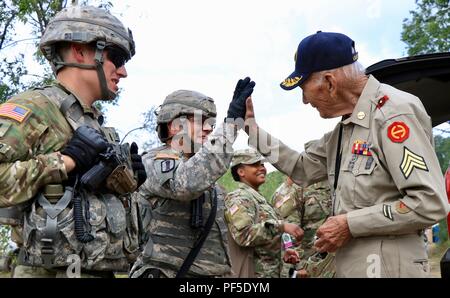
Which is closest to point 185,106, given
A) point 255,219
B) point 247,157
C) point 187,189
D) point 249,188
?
point 187,189

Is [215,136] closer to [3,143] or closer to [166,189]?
[166,189]

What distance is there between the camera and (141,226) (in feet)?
13.8

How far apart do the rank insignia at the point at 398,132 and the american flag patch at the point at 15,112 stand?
1995mm

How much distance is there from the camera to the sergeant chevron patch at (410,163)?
367 cm

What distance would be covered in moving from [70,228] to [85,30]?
3.96 ft

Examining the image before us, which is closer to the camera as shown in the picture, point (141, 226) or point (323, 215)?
point (141, 226)

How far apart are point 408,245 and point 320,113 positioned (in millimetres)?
1011

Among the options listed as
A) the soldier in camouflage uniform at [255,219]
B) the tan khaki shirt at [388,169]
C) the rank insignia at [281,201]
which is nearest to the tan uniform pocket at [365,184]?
the tan khaki shirt at [388,169]

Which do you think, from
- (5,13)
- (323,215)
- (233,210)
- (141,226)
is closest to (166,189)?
(141,226)

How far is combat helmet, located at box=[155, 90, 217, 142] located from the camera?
5.04 metres

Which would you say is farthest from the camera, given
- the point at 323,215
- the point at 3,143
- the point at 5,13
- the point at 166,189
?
the point at 5,13

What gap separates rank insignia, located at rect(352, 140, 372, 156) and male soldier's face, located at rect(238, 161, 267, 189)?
3.45 meters

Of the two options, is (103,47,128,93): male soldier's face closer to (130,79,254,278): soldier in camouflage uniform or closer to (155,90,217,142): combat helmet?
(130,79,254,278): soldier in camouflage uniform

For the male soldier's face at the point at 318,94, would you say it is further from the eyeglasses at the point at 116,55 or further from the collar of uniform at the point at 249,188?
the collar of uniform at the point at 249,188
